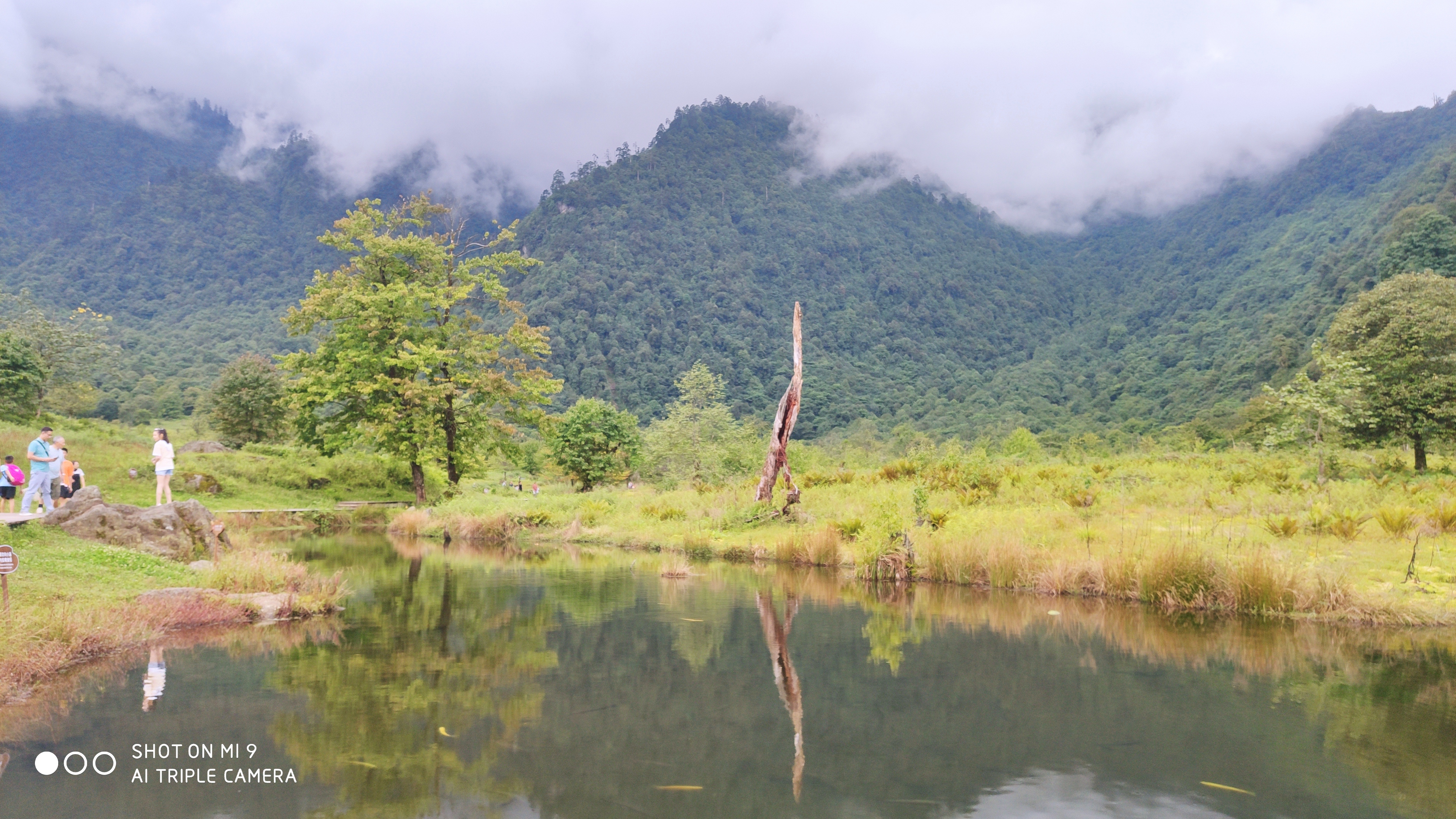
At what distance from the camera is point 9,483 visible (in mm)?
15297

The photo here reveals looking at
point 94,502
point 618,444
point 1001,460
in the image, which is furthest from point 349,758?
point 618,444

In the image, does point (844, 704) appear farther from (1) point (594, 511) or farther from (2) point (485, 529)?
(2) point (485, 529)

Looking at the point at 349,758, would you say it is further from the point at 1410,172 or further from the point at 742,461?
the point at 1410,172

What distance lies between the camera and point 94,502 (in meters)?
13.9

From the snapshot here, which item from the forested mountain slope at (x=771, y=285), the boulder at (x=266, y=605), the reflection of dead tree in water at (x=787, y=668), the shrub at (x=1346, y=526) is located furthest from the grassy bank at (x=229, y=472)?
the forested mountain slope at (x=771, y=285)

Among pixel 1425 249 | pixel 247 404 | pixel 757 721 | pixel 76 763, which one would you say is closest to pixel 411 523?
pixel 76 763

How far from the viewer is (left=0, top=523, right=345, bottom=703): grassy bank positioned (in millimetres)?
7461

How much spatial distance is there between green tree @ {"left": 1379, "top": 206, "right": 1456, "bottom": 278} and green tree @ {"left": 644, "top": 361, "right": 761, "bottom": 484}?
50.0 metres

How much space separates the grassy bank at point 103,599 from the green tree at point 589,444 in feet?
73.6

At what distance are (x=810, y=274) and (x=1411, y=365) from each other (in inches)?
5276

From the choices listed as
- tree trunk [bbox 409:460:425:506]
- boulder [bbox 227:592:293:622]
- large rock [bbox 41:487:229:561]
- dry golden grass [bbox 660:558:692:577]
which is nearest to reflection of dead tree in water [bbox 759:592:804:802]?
dry golden grass [bbox 660:558:692:577]

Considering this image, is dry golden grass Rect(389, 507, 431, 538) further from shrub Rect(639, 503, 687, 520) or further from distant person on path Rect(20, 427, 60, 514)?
distant person on path Rect(20, 427, 60, 514)

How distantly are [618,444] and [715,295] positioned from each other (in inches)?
4243

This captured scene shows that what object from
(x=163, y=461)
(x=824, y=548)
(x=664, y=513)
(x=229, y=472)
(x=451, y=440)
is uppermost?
(x=451, y=440)
